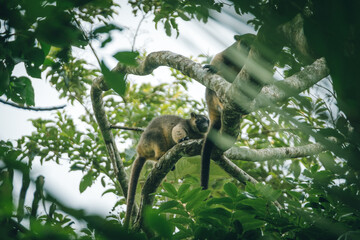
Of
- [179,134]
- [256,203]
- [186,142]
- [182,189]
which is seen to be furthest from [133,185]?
[256,203]

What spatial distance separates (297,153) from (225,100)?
2.21 m

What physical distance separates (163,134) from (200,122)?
0.85 metres

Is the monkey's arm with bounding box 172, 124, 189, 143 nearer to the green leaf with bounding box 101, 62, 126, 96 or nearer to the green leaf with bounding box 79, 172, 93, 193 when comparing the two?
the green leaf with bounding box 79, 172, 93, 193

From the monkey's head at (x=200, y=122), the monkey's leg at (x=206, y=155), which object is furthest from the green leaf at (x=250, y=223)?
the monkey's head at (x=200, y=122)

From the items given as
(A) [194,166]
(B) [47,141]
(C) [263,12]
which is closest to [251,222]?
(C) [263,12]

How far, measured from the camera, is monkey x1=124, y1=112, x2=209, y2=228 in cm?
590

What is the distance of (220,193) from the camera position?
518 centimetres

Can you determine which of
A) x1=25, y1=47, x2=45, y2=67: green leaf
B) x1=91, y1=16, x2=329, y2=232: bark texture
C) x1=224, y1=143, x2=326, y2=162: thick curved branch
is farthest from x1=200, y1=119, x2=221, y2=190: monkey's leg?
x1=25, y1=47, x2=45, y2=67: green leaf

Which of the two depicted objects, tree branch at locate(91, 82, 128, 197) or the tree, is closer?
the tree

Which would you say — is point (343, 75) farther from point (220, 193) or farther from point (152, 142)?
point (152, 142)

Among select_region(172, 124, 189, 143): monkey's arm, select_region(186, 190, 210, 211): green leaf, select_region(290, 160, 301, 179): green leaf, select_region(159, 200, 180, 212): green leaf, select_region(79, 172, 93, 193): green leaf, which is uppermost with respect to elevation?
select_region(290, 160, 301, 179): green leaf

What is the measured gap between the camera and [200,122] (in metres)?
6.13

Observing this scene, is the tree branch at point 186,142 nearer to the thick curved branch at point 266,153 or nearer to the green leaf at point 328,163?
the thick curved branch at point 266,153

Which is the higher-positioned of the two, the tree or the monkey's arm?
the tree
